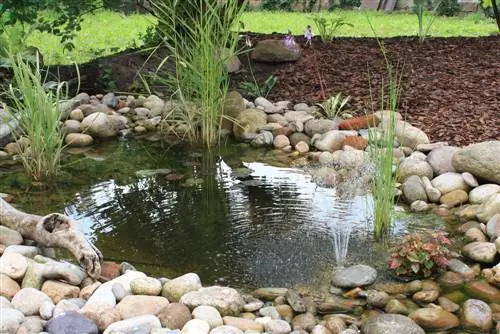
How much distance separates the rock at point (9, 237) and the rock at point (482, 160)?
8.77ft

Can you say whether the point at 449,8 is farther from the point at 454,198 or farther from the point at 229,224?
the point at 229,224

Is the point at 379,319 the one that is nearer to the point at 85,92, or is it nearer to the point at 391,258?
the point at 391,258

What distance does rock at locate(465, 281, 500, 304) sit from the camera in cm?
295

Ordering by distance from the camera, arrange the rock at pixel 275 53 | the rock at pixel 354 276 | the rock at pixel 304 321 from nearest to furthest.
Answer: the rock at pixel 304 321 → the rock at pixel 354 276 → the rock at pixel 275 53

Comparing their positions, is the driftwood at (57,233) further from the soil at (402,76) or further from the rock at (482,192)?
the soil at (402,76)

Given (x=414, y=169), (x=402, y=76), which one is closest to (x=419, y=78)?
(x=402, y=76)

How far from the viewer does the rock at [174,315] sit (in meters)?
2.58

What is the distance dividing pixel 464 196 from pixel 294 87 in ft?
9.29

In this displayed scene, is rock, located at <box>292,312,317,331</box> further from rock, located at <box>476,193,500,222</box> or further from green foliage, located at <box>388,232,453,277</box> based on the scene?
rock, located at <box>476,193,500,222</box>

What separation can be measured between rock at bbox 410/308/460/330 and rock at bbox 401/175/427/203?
1.40m

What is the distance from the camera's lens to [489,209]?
3713 mm

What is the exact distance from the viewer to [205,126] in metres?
5.13

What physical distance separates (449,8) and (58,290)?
12289 millimetres

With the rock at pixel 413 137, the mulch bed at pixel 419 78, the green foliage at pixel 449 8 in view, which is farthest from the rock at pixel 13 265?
the green foliage at pixel 449 8
